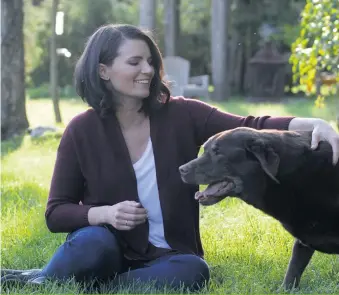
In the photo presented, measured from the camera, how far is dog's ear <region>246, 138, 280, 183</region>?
3102 millimetres

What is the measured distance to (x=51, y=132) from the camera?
10.1 m

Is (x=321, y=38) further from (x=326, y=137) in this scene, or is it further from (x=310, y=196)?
(x=310, y=196)

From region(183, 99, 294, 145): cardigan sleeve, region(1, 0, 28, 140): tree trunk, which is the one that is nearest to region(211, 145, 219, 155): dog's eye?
region(183, 99, 294, 145): cardigan sleeve

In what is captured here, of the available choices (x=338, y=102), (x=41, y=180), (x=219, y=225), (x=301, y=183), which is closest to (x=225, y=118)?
(x=301, y=183)

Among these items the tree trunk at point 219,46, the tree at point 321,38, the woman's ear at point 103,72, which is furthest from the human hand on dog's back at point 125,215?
the tree trunk at point 219,46

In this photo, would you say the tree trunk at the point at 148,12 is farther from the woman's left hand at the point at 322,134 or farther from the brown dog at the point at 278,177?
the brown dog at the point at 278,177

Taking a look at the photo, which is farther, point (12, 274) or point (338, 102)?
point (338, 102)

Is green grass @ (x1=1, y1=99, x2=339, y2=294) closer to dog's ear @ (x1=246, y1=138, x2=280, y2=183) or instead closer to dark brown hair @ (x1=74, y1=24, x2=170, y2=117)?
dog's ear @ (x1=246, y1=138, x2=280, y2=183)

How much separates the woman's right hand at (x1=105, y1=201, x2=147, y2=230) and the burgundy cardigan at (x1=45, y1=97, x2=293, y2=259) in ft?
0.55

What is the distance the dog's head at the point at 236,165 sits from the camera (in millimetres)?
3129

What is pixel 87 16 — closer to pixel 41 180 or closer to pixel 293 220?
pixel 41 180

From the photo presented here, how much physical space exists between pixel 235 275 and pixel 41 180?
3.29 m

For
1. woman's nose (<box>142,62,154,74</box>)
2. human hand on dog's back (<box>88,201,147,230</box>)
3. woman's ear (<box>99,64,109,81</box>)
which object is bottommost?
human hand on dog's back (<box>88,201,147,230</box>)

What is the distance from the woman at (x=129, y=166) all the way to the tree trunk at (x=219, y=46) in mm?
14896
